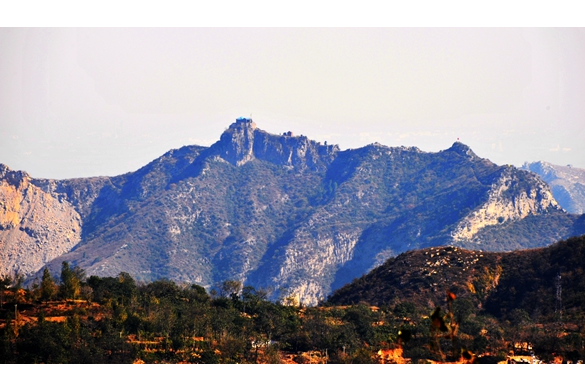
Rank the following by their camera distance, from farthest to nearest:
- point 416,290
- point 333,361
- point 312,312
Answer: point 416,290
point 312,312
point 333,361

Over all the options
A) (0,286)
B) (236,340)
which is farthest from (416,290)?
(0,286)

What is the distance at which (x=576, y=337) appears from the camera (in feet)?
216

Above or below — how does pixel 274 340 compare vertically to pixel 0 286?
below

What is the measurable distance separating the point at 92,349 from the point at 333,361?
18.2 meters

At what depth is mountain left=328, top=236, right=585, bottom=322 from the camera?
94688 mm

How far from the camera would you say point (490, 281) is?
4104 inches

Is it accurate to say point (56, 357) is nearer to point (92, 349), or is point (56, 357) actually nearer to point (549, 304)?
point (92, 349)

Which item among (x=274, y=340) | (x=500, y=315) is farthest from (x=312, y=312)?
(x=500, y=315)

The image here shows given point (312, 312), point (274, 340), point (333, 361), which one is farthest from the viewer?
point (312, 312)

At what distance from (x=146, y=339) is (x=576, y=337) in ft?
114

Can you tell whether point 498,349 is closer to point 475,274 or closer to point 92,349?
point 92,349

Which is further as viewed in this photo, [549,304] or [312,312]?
[549,304]

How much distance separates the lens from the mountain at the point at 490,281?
9469 cm

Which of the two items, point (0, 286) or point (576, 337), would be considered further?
point (0, 286)
